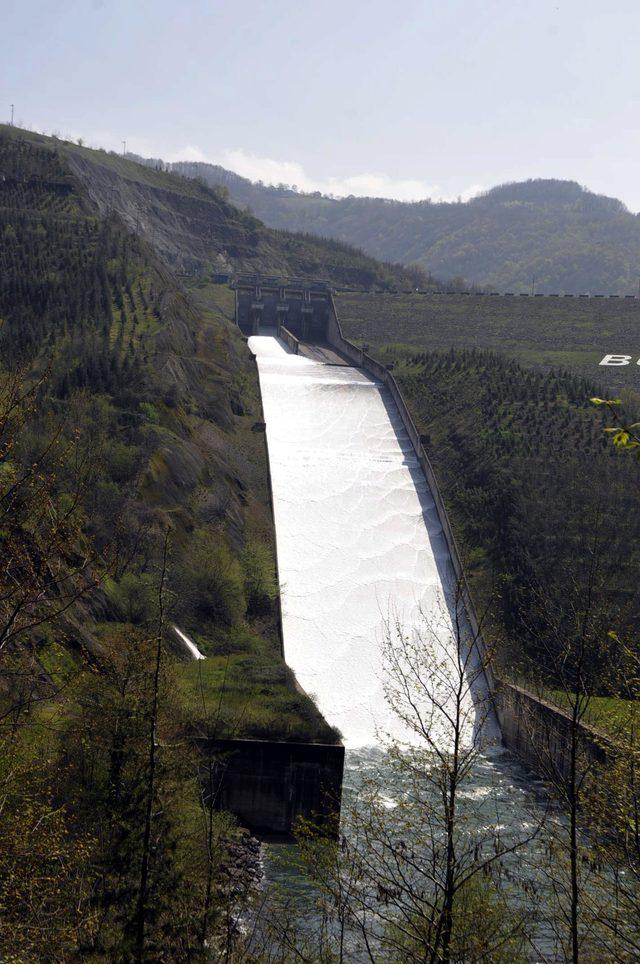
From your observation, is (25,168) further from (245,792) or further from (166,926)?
(166,926)

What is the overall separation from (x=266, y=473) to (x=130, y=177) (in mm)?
72519

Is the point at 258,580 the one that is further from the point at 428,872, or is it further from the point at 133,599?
the point at 428,872

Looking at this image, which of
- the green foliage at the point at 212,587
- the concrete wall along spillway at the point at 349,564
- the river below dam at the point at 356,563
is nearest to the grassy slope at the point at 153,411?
the green foliage at the point at 212,587

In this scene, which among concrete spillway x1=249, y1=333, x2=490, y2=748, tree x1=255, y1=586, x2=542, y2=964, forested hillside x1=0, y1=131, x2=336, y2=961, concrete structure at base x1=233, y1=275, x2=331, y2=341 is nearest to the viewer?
tree x1=255, y1=586, x2=542, y2=964

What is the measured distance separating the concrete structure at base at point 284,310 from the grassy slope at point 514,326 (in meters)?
3.41

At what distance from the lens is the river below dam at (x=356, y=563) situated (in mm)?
28069

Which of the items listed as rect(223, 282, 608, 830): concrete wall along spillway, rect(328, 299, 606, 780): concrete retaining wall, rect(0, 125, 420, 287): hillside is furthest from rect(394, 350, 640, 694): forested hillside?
rect(0, 125, 420, 287): hillside

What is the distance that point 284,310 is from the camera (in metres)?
93.2

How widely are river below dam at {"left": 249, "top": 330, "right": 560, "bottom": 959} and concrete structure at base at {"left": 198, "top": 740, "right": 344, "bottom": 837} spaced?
1.01 meters

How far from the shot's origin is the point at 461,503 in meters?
47.2

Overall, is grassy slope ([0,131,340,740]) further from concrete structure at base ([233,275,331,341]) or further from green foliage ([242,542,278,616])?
concrete structure at base ([233,275,331,341])

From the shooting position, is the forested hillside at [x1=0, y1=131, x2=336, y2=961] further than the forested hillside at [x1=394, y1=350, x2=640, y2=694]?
No

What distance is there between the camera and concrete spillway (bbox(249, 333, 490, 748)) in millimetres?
33250

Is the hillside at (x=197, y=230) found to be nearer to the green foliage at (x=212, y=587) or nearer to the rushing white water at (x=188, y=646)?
the green foliage at (x=212, y=587)
